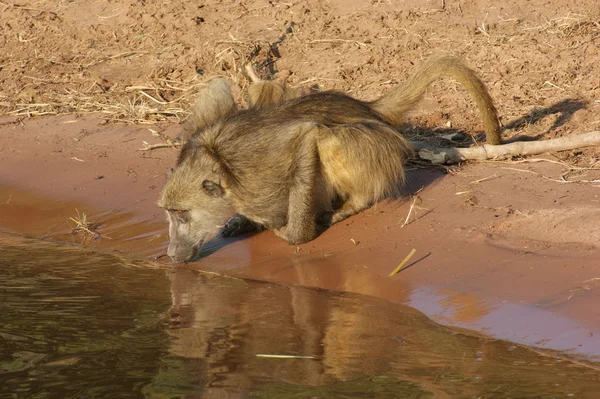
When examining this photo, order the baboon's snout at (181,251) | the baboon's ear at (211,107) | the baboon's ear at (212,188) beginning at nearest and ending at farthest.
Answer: the baboon's ear at (212,188) → the baboon's snout at (181,251) → the baboon's ear at (211,107)

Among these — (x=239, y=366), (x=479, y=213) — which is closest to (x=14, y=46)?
(x=479, y=213)

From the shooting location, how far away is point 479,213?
21.2ft

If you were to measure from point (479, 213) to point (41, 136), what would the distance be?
4548 mm

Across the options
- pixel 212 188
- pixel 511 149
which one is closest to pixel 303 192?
pixel 212 188

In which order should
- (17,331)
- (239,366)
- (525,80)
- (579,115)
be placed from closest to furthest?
(239,366) → (17,331) → (579,115) → (525,80)

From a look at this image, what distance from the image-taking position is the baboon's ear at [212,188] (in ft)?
20.7

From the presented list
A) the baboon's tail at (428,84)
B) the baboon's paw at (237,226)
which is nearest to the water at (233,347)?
the baboon's paw at (237,226)

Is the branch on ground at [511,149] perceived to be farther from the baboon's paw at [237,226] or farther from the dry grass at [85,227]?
the dry grass at [85,227]

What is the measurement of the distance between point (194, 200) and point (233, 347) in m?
1.54

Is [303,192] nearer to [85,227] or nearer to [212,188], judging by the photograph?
[212,188]

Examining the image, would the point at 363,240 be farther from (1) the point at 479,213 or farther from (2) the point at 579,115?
(2) the point at 579,115

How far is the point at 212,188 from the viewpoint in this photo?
633cm

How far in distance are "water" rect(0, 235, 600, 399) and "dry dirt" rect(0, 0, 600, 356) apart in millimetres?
271

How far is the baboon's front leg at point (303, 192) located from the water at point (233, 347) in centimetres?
52
